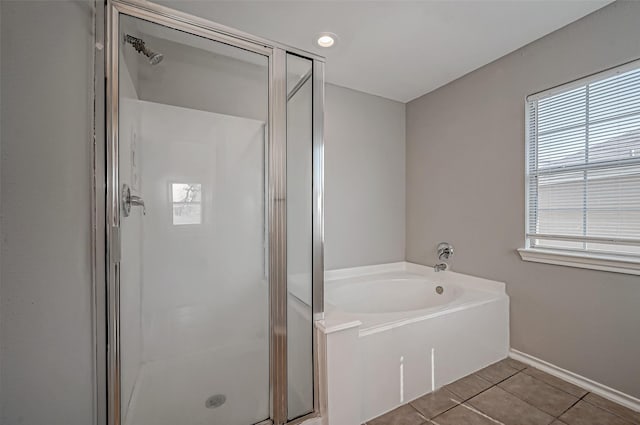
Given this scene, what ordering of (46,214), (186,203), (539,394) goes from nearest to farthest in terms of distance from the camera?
1. (46,214)
2. (539,394)
3. (186,203)

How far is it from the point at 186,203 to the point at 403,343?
1633 mm

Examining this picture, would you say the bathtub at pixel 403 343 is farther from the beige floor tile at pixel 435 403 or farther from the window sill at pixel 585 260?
the window sill at pixel 585 260

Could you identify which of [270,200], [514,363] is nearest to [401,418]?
[514,363]

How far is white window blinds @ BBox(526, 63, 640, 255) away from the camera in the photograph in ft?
5.31

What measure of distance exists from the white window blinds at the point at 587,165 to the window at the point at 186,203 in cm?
243

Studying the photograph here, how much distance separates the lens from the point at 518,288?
213 centimetres

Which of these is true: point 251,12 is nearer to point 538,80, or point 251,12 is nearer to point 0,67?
point 0,67

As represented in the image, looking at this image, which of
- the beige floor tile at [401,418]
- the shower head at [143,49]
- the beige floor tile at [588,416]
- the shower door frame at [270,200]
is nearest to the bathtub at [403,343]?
the beige floor tile at [401,418]

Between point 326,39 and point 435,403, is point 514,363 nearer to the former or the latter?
point 435,403

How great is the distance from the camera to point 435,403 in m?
1.64

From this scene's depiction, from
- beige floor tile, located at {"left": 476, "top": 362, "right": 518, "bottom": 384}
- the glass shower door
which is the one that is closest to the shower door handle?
the glass shower door

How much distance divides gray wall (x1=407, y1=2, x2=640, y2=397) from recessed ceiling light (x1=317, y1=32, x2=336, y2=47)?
134cm

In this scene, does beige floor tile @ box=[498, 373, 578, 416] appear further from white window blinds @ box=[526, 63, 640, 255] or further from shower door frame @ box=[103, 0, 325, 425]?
shower door frame @ box=[103, 0, 325, 425]

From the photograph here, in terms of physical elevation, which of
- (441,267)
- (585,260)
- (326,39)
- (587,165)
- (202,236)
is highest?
(326,39)
